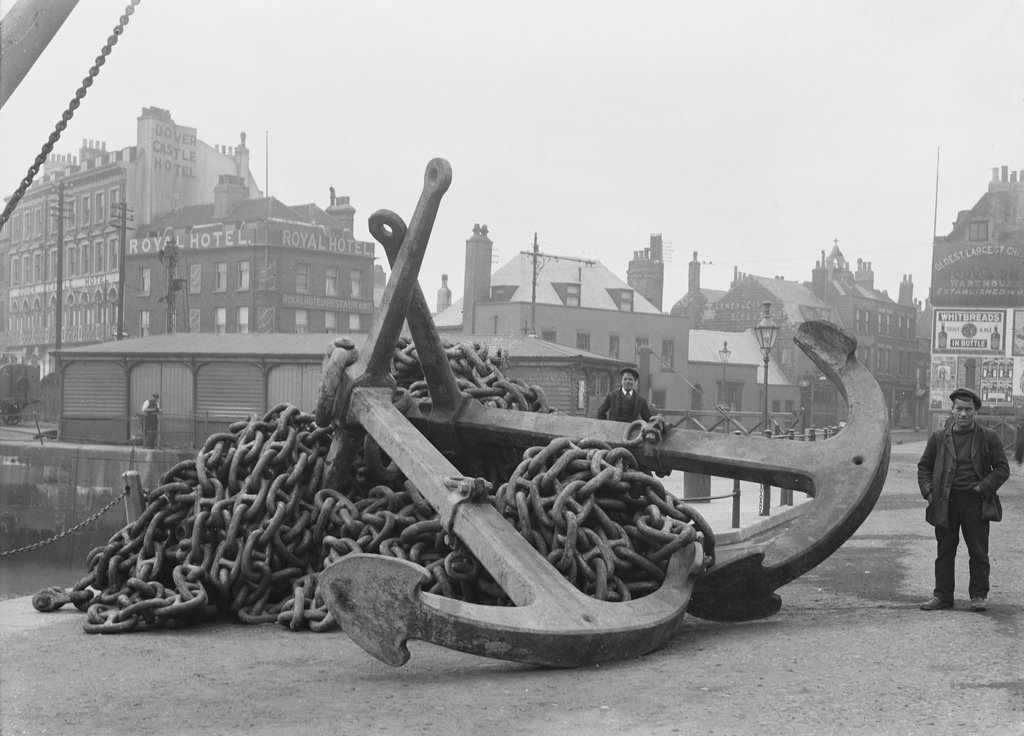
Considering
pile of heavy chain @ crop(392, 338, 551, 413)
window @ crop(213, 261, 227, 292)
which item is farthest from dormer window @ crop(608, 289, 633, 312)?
pile of heavy chain @ crop(392, 338, 551, 413)

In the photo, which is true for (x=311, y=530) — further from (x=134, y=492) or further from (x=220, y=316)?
(x=220, y=316)

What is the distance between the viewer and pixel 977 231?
5034 centimetres

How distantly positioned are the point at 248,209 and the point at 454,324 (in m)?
9.83

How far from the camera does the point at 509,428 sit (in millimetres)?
5703

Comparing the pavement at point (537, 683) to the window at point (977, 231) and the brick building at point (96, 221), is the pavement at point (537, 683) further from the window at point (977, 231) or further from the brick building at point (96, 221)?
the window at point (977, 231)

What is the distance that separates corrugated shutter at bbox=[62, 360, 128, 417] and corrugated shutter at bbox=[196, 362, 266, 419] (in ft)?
→ 6.11

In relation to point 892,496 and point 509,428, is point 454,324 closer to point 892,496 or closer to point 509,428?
point 892,496

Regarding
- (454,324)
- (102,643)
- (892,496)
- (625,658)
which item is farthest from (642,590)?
(454,324)

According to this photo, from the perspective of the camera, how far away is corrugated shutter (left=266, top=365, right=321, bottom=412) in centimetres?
2498

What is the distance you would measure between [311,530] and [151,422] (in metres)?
20.9

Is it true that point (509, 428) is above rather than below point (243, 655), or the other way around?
above

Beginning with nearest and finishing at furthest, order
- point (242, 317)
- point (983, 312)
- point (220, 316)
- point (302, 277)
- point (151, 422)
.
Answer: point (151, 422) < point (983, 312) < point (242, 317) < point (220, 316) < point (302, 277)

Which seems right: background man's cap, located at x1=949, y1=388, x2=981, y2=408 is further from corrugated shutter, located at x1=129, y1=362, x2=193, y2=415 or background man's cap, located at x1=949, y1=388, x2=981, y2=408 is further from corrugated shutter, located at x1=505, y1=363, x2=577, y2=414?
corrugated shutter, located at x1=129, y1=362, x2=193, y2=415

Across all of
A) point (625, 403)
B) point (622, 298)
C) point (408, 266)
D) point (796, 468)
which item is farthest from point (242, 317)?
point (796, 468)
